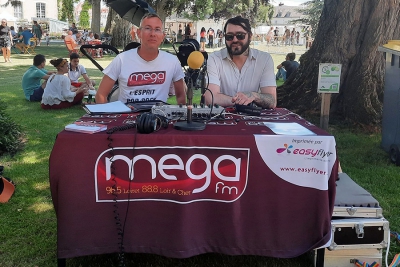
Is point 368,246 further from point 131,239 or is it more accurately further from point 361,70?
point 361,70

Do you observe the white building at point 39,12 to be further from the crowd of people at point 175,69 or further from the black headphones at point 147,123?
the black headphones at point 147,123

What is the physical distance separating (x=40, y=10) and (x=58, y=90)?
52716 mm

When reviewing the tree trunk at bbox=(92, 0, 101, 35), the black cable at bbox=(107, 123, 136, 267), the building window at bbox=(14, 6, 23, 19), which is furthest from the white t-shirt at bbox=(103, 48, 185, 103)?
the building window at bbox=(14, 6, 23, 19)

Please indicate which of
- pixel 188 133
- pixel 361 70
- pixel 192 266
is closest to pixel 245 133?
pixel 188 133

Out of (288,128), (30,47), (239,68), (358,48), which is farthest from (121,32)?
(288,128)

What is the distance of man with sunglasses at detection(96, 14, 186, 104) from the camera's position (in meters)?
3.58

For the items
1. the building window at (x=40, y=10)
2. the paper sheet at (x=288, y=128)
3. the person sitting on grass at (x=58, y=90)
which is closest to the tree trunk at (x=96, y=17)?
the person sitting on grass at (x=58, y=90)

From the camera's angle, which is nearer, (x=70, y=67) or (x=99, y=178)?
(x=99, y=178)

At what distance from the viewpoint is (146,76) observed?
3.69m

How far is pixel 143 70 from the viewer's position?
12.1ft

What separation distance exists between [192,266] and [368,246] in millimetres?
1155

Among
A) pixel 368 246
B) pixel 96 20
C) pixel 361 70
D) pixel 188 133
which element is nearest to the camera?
pixel 188 133

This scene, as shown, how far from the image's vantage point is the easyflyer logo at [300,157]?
7.64ft

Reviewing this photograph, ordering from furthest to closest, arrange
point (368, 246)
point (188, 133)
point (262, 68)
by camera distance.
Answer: point (262, 68) → point (368, 246) → point (188, 133)
